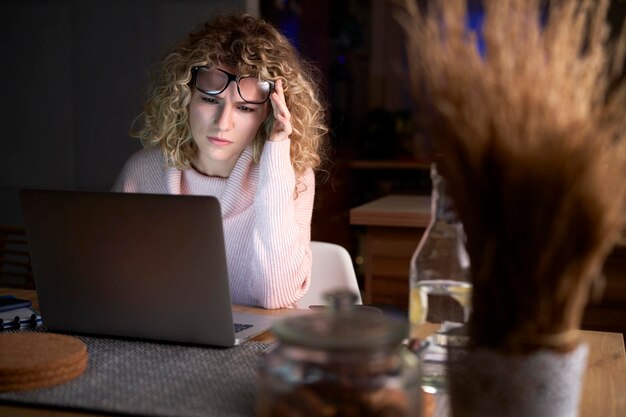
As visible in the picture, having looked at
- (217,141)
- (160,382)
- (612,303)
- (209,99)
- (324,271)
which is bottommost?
(612,303)

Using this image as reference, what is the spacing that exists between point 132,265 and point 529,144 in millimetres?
740

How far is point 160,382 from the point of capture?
45.3 inches

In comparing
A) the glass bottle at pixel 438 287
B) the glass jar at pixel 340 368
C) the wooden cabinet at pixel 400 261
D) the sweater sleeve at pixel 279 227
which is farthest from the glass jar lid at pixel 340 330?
the wooden cabinet at pixel 400 261

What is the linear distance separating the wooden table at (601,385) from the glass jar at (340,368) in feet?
1.16

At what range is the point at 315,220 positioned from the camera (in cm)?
525

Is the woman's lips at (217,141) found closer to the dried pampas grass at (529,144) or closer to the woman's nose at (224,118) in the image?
the woman's nose at (224,118)

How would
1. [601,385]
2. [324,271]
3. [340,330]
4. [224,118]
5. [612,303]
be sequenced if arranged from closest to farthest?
[340,330] → [601,385] → [224,118] → [324,271] → [612,303]

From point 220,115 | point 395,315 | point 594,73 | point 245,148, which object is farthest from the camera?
point 245,148

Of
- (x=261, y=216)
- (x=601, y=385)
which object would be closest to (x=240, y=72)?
(x=261, y=216)

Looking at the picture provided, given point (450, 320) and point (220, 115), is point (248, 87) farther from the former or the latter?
point (450, 320)

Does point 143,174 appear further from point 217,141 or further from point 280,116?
point 280,116

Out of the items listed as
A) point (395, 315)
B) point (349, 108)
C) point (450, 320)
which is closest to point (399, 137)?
point (349, 108)

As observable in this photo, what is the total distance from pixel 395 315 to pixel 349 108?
Result: 5193 millimetres

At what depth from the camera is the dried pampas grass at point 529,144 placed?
0.80m
